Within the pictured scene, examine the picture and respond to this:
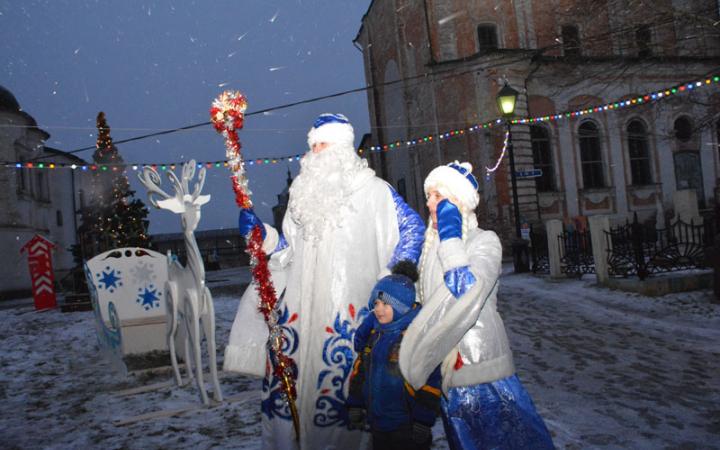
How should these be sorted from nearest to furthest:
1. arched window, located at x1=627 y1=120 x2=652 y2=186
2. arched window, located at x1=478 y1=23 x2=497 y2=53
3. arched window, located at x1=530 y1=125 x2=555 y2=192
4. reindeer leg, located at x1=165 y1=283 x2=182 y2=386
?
reindeer leg, located at x1=165 y1=283 x2=182 y2=386
arched window, located at x1=530 y1=125 x2=555 y2=192
arched window, located at x1=478 y1=23 x2=497 y2=53
arched window, located at x1=627 y1=120 x2=652 y2=186

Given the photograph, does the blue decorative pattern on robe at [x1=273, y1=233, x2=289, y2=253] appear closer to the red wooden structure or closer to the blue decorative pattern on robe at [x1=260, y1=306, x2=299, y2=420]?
the blue decorative pattern on robe at [x1=260, y1=306, x2=299, y2=420]

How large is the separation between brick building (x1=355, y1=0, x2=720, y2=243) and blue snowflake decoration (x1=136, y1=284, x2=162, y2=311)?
46.0 ft

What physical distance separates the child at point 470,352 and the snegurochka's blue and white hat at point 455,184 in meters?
0.15

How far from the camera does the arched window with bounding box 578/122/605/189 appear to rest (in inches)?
893

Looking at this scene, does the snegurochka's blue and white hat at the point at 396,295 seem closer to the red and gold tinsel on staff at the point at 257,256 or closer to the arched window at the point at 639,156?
the red and gold tinsel on staff at the point at 257,256

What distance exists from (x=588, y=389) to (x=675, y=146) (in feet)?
75.1

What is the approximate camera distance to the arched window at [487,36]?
22.2 meters

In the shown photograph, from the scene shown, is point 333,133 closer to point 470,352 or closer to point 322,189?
point 322,189

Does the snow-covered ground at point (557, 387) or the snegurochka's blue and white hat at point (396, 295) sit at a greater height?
the snegurochka's blue and white hat at point (396, 295)

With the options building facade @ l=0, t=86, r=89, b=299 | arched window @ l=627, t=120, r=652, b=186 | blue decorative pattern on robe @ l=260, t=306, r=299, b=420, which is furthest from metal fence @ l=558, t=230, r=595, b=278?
building facade @ l=0, t=86, r=89, b=299

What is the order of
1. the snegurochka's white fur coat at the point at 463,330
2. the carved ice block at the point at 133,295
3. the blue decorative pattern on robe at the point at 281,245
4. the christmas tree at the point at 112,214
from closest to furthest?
the snegurochka's white fur coat at the point at 463,330
the blue decorative pattern on robe at the point at 281,245
the carved ice block at the point at 133,295
the christmas tree at the point at 112,214

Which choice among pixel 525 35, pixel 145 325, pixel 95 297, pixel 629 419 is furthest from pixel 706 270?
pixel 525 35

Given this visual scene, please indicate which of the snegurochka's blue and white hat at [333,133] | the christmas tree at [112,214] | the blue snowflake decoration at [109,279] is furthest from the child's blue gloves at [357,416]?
the christmas tree at [112,214]

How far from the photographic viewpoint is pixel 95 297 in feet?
24.9
